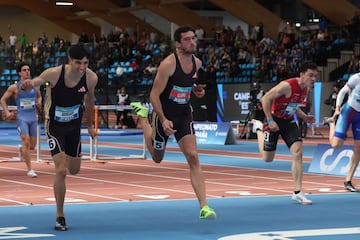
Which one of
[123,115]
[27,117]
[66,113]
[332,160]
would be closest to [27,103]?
[27,117]

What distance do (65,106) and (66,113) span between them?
0.09 m

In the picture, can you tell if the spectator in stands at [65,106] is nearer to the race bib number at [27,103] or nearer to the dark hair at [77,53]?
the dark hair at [77,53]

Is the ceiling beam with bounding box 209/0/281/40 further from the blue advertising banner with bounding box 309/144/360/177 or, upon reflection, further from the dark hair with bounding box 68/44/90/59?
the dark hair with bounding box 68/44/90/59

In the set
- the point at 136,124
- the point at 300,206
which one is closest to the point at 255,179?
the point at 300,206

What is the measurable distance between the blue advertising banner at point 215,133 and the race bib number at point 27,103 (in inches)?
419

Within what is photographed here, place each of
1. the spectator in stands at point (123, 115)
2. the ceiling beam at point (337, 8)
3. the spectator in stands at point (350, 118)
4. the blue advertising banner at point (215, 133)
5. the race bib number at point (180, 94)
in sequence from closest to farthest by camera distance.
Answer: the race bib number at point (180, 94) → the spectator in stands at point (350, 118) → the blue advertising banner at point (215, 133) → the spectator in stands at point (123, 115) → the ceiling beam at point (337, 8)

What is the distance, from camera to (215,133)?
2748 cm

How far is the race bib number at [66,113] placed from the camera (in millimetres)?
10336

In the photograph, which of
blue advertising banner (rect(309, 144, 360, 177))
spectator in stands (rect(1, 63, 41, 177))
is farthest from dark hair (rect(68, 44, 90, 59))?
blue advertising banner (rect(309, 144, 360, 177))

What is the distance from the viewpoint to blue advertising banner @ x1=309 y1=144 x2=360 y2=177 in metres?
16.3

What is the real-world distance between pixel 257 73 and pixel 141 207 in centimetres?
2836

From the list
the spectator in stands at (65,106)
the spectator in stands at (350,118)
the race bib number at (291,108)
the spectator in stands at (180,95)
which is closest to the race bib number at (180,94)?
the spectator in stands at (180,95)

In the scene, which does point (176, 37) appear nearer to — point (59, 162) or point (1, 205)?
point (59, 162)

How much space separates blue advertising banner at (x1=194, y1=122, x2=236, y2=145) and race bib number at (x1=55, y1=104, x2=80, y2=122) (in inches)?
657
